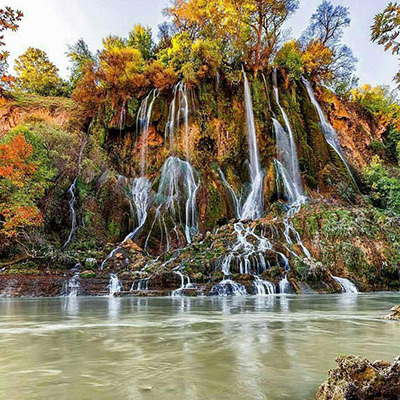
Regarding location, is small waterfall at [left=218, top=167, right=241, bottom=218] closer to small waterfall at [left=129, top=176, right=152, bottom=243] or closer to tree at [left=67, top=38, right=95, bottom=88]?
small waterfall at [left=129, top=176, right=152, bottom=243]

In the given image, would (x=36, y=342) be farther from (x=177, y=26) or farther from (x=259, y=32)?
(x=177, y=26)

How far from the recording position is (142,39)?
90.0 feet

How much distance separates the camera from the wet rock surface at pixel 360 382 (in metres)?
1.81

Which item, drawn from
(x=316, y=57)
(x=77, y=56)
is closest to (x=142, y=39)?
(x=77, y=56)

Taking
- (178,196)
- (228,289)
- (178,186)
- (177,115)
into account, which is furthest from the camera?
(177,115)

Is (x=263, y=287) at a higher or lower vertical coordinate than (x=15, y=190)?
lower

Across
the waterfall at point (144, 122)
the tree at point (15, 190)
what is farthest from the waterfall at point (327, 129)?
the tree at point (15, 190)

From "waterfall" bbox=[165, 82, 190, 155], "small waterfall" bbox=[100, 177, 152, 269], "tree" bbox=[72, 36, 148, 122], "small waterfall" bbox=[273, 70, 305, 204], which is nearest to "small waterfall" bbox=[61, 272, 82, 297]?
"small waterfall" bbox=[100, 177, 152, 269]

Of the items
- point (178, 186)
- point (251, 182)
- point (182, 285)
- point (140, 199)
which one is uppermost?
point (251, 182)

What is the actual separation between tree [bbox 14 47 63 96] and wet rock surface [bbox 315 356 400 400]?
33159 mm

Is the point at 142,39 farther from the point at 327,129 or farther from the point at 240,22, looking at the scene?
the point at 327,129

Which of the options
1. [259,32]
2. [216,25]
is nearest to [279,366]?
[259,32]

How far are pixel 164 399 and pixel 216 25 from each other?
26425 millimetres

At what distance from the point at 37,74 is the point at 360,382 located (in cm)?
3588
